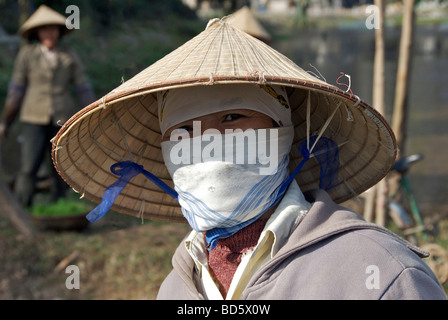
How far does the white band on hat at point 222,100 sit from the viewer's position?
4.93 ft

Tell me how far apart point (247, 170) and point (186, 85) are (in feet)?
1.05

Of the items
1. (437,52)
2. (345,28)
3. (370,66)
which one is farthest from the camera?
(345,28)

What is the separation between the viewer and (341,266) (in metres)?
1.30

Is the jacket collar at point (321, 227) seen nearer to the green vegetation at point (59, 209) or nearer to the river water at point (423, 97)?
the river water at point (423, 97)

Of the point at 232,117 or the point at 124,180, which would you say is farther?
the point at 124,180

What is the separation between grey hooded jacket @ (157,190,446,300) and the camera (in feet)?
4.06

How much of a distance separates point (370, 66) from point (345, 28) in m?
34.0

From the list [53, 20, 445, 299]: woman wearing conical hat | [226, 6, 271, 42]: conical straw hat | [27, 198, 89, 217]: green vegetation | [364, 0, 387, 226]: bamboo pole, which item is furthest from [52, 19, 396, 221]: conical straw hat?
[226, 6, 271, 42]: conical straw hat

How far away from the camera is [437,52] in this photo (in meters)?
27.8

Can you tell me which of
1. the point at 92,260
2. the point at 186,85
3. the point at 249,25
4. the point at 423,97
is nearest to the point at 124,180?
the point at 186,85

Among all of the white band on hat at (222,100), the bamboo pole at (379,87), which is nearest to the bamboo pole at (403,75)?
the bamboo pole at (379,87)

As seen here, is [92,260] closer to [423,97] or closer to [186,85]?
[186,85]

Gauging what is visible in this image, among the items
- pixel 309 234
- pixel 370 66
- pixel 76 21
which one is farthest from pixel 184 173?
pixel 370 66

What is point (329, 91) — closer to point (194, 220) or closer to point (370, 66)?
point (194, 220)
